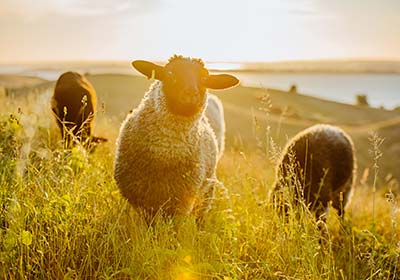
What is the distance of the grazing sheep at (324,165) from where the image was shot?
6.52 metres

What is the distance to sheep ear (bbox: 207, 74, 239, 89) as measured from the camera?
510cm

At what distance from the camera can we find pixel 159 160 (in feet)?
15.8

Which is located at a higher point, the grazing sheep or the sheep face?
the sheep face

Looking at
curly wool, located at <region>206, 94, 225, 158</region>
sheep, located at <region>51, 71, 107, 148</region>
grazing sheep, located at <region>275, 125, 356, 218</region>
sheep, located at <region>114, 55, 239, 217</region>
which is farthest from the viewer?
curly wool, located at <region>206, 94, 225, 158</region>

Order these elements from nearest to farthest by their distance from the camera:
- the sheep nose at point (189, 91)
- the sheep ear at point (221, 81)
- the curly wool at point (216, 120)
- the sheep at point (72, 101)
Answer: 1. the sheep nose at point (189, 91)
2. the sheep ear at point (221, 81)
3. the sheep at point (72, 101)
4. the curly wool at point (216, 120)

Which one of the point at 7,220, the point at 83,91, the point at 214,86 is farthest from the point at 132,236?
the point at 83,91

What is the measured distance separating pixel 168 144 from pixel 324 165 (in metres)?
2.56

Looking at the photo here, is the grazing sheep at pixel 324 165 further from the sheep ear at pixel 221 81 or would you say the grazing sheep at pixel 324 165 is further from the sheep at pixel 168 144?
the sheep at pixel 168 144

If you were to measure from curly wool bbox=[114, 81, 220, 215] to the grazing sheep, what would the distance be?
72.5 inches

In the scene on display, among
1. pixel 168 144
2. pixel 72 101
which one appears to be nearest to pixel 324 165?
pixel 168 144

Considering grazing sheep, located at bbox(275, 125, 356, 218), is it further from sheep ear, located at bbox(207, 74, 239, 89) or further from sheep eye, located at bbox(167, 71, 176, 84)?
sheep eye, located at bbox(167, 71, 176, 84)

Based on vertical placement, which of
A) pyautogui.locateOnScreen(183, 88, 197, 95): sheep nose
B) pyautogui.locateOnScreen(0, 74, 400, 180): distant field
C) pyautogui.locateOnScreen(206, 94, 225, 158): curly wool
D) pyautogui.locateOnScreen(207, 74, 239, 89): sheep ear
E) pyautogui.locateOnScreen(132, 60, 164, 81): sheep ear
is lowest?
pyautogui.locateOnScreen(0, 74, 400, 180): distant field

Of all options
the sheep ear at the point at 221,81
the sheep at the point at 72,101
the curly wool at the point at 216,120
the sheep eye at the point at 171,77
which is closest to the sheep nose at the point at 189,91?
the sheep eye at the point at 171,77

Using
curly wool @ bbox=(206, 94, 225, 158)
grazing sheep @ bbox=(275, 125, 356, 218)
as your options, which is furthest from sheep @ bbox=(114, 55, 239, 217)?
curly wool @ bbox=(206, 94, 225, 158)
